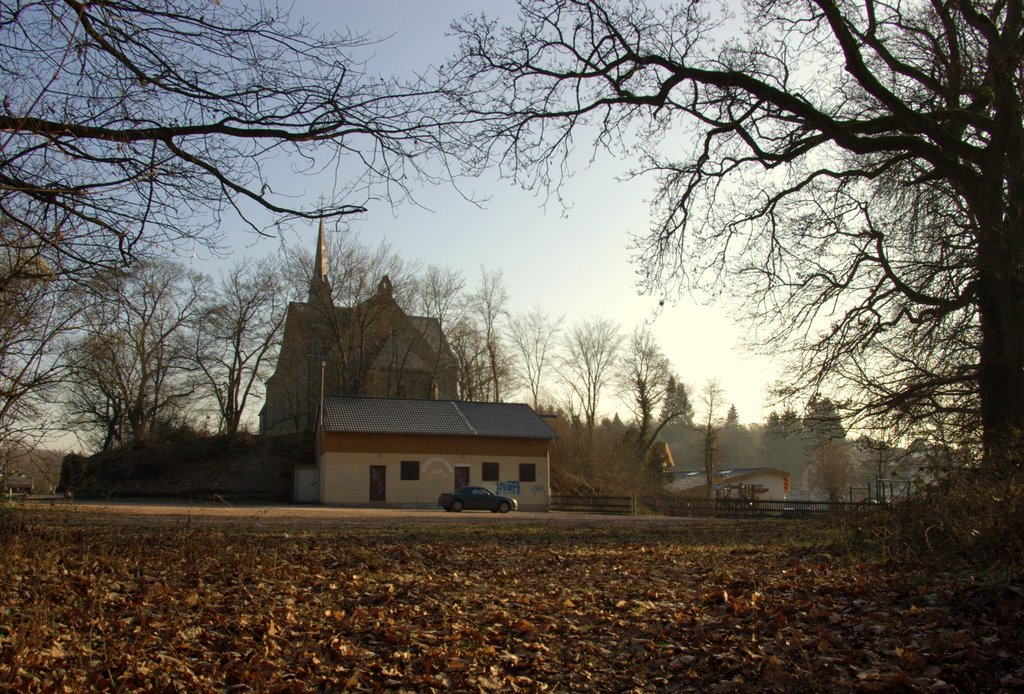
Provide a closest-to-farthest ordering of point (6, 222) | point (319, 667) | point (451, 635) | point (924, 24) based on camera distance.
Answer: point (319, 667) < point (451, 635) < point (6, 222) < point (924, 24)

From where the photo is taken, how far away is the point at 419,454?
47250 millimetres

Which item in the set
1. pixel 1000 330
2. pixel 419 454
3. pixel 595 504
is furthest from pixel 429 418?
pixel 1000 330

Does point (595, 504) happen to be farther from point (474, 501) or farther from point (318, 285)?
point (318, 285)

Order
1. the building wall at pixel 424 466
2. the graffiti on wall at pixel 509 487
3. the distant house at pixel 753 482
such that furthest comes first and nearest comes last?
the distant house at pixel 753 482
the graffiti on wall at pixel 509 487
the building wall at pixel 424 466

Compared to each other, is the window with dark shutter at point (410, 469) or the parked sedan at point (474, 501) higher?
the window with dark shutter at point (410, 469)

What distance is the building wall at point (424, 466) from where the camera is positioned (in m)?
45.7

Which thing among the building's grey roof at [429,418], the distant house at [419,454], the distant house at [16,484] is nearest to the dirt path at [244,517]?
the distant house at [16,484]

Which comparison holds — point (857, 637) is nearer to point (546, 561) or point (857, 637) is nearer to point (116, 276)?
point (546, 561)

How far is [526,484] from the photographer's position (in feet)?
161

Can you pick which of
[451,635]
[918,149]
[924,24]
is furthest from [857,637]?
[924,24]

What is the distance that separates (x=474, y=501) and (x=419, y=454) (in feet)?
25.0

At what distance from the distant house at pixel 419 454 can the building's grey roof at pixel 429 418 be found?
6 cm

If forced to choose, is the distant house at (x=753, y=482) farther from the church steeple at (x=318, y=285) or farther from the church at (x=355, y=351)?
the church steeple at (x=318, y=285)

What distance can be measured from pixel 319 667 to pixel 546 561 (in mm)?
6510
